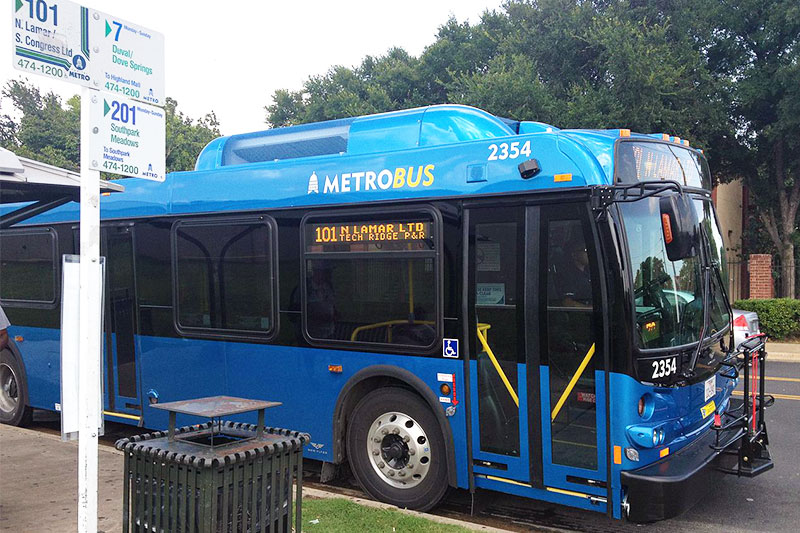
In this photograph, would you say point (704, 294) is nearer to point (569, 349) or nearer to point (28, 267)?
point (569, 349)

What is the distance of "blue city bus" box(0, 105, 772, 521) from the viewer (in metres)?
5.09

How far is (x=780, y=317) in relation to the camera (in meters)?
17.5

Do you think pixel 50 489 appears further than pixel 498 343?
Yes

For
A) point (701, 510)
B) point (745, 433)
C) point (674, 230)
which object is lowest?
point (701, 510)

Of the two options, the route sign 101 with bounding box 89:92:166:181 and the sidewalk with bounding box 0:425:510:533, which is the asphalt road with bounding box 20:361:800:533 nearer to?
the sidewalk with bounding box 0:425:510:533

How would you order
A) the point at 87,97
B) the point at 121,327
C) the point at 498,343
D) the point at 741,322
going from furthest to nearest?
the point at 741,322
the point at 121,327
the point at 498,343
the point at 87,97

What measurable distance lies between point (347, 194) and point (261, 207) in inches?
41.2

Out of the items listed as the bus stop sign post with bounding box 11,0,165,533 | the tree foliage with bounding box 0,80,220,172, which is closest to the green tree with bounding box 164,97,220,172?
the tree foliage with bounding box 0,80,220,172

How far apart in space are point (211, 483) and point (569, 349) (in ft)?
8.84

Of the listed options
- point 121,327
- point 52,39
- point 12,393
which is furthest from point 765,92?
point 52,39

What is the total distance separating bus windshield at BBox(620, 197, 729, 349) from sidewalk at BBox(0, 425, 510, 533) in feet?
6.14

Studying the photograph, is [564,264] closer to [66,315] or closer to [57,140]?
[66,315]

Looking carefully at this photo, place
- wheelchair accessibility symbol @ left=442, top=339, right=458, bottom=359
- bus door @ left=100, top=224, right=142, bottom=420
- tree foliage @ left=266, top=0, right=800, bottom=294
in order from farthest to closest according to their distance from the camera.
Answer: tree foliage @ left=266, top=0, right=800, bottom=294, bus door @ left=100, top=224, right=142, bottom=420, wheelchair accessibility symbol @ left=442, top=339, right=458, bottom=359

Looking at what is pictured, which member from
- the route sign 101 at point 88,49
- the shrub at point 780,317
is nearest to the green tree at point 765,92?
the shrub at point 780,317
